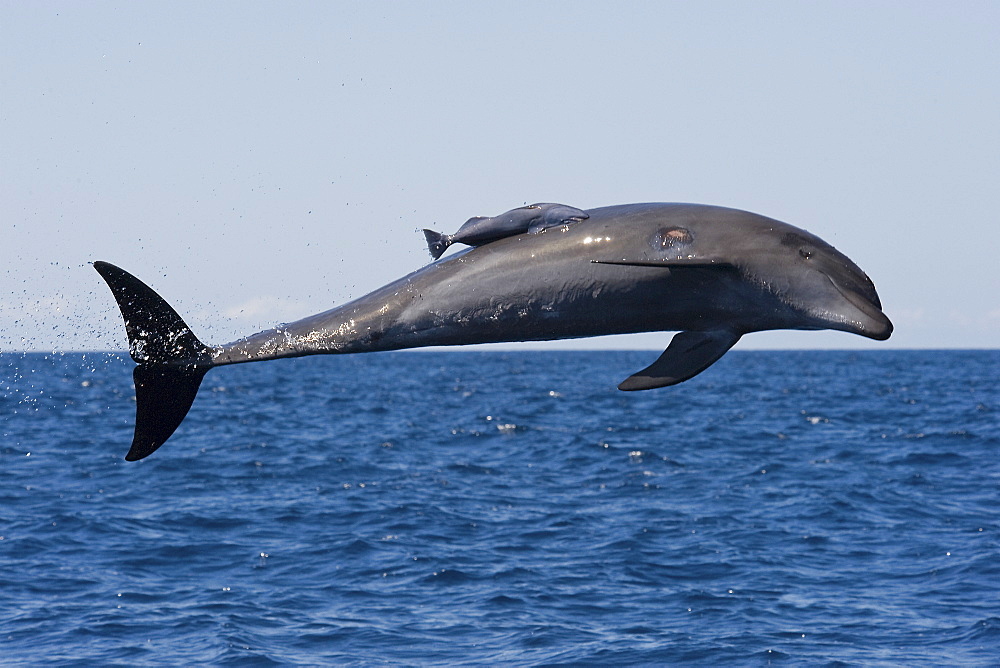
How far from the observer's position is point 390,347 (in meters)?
7.08

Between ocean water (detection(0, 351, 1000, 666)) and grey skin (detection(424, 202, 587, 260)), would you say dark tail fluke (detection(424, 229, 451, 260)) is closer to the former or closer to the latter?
grey skin (detection(424, 202, 587, 260))

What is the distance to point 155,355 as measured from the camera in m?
7.62

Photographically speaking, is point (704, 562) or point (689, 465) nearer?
point (704, 562)

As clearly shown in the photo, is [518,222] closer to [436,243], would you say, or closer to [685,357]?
[436,243]

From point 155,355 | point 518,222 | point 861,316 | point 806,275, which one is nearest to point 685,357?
point 806,275

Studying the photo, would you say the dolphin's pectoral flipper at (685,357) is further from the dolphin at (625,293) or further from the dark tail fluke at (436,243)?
the dark tail fluke at (436,243)

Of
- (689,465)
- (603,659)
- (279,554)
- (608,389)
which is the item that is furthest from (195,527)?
(608,389)

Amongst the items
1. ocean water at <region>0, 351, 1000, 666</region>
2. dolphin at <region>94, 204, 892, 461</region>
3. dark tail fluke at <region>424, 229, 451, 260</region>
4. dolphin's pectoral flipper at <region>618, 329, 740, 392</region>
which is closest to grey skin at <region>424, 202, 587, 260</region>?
dolphin at <region>94, 204, 892, 461</region>

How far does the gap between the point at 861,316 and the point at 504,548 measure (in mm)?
16651

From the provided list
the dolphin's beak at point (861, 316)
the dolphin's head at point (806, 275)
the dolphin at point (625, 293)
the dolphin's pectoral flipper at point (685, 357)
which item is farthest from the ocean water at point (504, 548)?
the dolphin's beak at point (861, 316)

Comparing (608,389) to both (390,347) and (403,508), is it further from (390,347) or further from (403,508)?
(390,347)

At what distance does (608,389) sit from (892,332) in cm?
7666

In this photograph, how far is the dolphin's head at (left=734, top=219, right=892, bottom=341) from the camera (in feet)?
21.6

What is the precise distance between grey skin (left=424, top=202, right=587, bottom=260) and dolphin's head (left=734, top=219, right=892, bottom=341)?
1.04 meters
